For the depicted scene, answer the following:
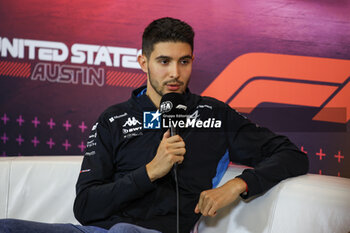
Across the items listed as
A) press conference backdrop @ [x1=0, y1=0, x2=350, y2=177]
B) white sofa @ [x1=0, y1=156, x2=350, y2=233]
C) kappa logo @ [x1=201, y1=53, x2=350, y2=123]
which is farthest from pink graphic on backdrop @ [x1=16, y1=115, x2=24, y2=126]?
kappa logo @ [x1=201, y1=53, x2=350, y2=123]

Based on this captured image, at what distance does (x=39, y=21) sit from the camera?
2.92m

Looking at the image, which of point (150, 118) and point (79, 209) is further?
point (150, 118)

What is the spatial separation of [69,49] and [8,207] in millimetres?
1118

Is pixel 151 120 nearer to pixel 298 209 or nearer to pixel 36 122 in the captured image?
pixel 298 209

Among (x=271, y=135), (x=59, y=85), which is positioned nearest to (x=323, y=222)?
(x=271, y=135)

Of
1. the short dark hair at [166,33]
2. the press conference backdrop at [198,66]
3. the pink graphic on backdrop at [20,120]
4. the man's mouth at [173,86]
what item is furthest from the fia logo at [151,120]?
the pink graphic on backdrop at [20,120]

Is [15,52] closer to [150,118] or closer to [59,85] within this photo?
[59,85]

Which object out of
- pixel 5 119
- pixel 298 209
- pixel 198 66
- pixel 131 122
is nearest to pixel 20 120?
pixel 5 119

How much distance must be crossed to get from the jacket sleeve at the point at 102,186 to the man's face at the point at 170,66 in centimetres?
32

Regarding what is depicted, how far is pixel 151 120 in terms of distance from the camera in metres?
1.95

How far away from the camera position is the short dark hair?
6.32 ft

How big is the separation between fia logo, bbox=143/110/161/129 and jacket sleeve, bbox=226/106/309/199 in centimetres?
30

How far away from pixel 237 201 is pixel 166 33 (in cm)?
75

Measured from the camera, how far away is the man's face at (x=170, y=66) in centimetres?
189
